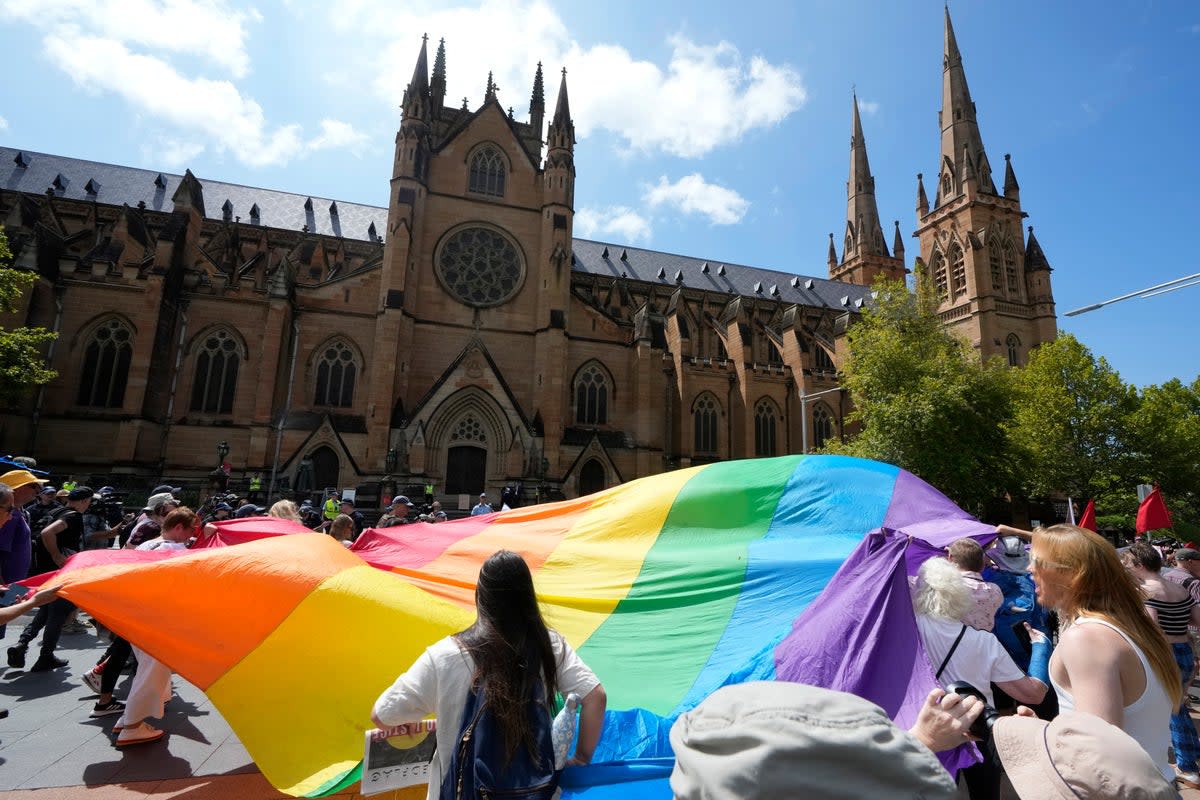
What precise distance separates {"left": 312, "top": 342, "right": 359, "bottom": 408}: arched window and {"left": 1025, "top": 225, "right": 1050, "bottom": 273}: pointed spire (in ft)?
164

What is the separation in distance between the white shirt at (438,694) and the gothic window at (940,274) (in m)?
54.2

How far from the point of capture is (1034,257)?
48125 millimetres

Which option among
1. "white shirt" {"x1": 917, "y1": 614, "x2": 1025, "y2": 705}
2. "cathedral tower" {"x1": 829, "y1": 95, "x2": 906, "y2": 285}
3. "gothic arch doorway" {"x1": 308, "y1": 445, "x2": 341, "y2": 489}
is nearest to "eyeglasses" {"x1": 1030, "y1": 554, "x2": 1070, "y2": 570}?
"white shirt" {"x1": 917, "y1": 614, "x2": 1025, "y2": 705}

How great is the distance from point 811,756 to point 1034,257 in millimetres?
59068

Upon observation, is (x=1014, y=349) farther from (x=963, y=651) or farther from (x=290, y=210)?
(x=290, y=210)

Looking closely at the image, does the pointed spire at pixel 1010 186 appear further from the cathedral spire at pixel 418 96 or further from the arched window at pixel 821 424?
the cathedral spire at pixel 418 96

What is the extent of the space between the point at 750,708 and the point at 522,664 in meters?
1.46

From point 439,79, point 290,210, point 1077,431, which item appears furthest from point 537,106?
point 1077,431

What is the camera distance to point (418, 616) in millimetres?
4074

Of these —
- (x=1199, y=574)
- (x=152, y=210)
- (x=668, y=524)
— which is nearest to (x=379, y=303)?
(x=152, y=210)

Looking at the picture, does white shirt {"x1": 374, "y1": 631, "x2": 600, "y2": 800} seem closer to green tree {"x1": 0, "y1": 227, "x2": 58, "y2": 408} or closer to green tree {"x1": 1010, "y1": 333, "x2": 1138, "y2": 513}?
green tree {"x1": 0, "y1": 227, "x2": 58, "y2": 408}

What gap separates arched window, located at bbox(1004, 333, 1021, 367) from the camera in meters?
45.1

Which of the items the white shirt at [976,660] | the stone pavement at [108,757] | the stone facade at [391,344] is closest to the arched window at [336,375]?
the stone facade at [391,344]

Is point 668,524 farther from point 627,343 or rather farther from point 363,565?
point 627,343
